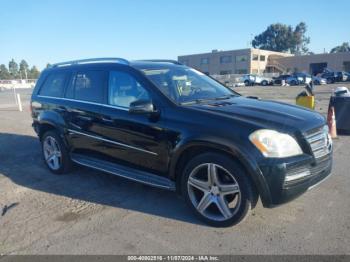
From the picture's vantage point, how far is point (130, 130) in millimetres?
4273

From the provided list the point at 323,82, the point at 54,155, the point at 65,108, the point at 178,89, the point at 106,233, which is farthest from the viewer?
the point at 323,82

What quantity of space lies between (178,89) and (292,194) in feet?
6.27

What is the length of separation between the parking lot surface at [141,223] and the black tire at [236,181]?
3.7 inches

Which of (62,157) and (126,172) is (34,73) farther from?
(126,172)

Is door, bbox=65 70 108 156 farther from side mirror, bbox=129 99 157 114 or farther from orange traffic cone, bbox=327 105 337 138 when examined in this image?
orange traffic cone, bbox=327 105 337 138

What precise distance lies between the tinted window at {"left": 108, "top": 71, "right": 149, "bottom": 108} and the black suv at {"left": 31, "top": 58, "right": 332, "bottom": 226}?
1 centimetres

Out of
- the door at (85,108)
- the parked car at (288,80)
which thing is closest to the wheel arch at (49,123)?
the door at (85,108)

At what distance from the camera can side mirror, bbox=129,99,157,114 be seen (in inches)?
154

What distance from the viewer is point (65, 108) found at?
5.35 m

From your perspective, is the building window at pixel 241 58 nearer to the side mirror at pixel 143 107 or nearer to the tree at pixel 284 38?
the tree at pixel 284 38

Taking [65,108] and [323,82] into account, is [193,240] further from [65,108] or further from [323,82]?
[323,82]

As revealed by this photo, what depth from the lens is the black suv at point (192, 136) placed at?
133 inches

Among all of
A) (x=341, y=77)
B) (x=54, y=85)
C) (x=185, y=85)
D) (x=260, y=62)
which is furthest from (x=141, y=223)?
(x=260, y=62)

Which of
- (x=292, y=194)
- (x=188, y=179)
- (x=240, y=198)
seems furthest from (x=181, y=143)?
(x=292, y=194)
